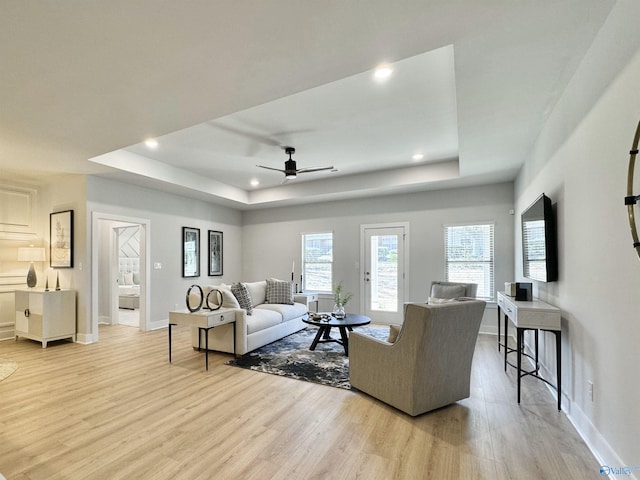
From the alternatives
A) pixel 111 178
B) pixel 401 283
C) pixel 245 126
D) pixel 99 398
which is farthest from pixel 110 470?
pixel 401 283

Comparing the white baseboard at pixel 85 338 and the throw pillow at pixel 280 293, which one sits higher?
the throw pillow at pixel 280 293

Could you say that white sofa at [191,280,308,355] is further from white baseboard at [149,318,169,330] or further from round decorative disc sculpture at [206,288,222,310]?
white baseboard at [149,318,169,330]

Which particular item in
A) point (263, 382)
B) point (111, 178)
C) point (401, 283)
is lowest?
point (263, 382)

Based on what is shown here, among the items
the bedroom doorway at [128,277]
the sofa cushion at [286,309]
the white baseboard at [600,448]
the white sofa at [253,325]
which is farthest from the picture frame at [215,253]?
the white baseboard at [600,448]

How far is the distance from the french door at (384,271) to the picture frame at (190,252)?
3.53 m

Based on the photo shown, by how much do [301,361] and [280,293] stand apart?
1813 mm

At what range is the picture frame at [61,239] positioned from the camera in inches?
202

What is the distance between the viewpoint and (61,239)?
5.24 m

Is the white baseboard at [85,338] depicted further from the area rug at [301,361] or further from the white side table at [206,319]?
the area rug at [301,361]

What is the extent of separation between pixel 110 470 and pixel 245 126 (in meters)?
3.38

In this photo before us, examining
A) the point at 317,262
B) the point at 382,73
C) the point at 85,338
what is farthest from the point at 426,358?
the point at 85,338

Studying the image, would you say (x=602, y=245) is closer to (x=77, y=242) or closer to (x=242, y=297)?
(x=242, y=297)

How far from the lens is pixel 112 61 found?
7.22 ft

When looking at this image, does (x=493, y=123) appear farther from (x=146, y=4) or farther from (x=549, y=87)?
(x=146, y=4)
